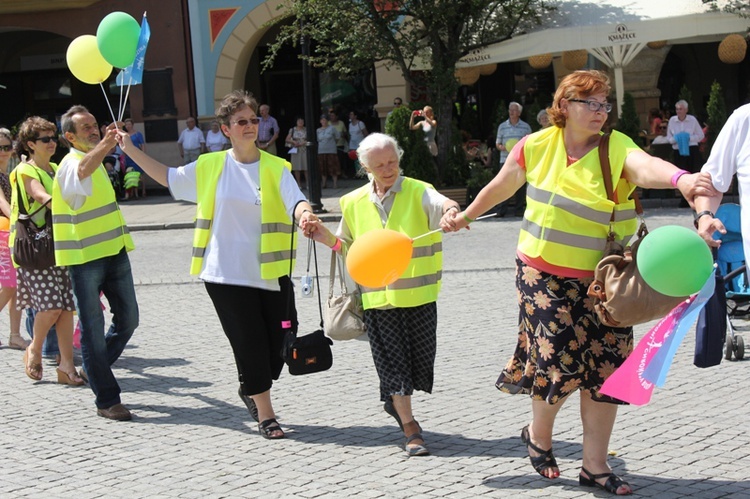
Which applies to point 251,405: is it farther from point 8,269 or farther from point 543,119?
point 543,119

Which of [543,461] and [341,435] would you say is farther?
[341,435]

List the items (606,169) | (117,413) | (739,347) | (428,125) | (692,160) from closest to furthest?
(606,169)
(117,413)
(739,347)
(428,125)
(692,160)

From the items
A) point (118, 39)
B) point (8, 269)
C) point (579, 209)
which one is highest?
point (118, 39)

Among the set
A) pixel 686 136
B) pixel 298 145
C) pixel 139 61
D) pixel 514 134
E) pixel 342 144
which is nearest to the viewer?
pixel 139 61

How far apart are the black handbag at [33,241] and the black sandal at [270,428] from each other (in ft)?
8.03

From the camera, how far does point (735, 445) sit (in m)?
5.45

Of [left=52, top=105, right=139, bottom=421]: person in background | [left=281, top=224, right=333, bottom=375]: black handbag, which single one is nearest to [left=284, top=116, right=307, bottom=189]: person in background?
[left=52, top=105, right=139, bottom=421]: person in background

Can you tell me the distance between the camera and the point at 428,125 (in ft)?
59.1

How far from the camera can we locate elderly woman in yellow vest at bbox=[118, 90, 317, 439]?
5.98m

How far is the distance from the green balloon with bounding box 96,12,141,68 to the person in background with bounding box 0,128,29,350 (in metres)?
2.53

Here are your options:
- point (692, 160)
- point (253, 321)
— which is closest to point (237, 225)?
point (253, 321)

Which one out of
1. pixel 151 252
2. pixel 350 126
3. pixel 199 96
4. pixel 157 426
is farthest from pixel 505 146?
pixel 157 426

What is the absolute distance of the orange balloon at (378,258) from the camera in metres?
5.09

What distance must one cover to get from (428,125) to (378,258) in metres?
13.1
